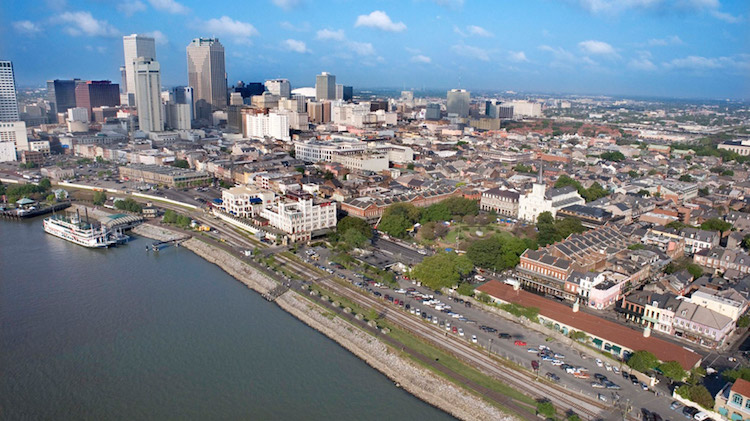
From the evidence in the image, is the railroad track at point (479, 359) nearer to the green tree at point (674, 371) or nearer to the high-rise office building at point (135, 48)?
the green tree at point (674, 371)

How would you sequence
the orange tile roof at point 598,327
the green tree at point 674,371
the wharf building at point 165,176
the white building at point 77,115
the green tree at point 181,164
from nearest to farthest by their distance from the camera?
the green tree at point 674,371
the orange tile roof at point 598,327
the wharf building at point 165,176
the green tree at point 181,164
the white building at point 77,115

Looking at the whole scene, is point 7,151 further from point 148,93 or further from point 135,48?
point 135,48

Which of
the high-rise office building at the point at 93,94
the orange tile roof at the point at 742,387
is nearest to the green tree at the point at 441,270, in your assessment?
the orange tile roof at the point at 742,387

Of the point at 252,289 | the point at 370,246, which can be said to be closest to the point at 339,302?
the point at 252,289

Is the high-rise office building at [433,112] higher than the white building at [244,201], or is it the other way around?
the high-rise office building at [433,112]

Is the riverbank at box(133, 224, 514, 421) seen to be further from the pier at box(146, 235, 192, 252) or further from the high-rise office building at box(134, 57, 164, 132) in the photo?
the high-rise office building at box(134, 57, 164, 132)

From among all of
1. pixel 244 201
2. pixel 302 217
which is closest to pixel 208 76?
pixel 244 201

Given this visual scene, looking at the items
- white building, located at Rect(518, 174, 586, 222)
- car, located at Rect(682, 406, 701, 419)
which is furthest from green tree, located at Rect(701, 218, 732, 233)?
car, located at Rect(682, 406, 701, 419)
